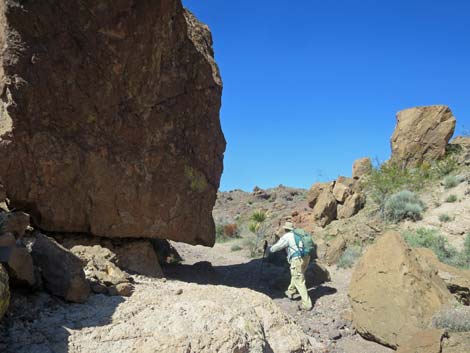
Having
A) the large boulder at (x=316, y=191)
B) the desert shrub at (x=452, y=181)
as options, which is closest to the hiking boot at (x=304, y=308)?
the desert shrub at (x=452, y=181)

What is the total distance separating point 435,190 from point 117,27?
1231 centimetres

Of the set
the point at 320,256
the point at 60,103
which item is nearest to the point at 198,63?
the point at 60,103

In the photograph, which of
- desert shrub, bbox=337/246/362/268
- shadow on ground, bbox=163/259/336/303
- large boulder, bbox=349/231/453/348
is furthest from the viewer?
desert shrub, bbox=337/246/362/268

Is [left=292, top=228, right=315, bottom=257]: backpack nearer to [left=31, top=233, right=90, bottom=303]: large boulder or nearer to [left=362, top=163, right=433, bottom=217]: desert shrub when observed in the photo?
[left=31, top=233, right=90, bottom=303]: large boulder

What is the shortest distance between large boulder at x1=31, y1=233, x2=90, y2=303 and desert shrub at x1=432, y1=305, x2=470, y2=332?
458 cm

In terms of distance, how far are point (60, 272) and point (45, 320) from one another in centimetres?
64

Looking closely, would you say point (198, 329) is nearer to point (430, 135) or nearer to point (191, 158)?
point (191, 158)

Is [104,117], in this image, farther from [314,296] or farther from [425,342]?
[425,342]

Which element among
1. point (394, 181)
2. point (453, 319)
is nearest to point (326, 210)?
point (394, 181)

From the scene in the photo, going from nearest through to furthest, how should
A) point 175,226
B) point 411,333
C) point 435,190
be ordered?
point 411,333 → point 175,226 → point 435,190

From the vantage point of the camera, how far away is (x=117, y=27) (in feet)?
22.1

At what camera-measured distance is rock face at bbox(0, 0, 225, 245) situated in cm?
618

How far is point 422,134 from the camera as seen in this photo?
57.2 ft

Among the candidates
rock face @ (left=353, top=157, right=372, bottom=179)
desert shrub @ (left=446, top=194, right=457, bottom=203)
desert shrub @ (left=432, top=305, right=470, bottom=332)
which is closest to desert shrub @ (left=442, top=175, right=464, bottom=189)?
desert shrub @ (left=446, top=194, right=457, bottom=203)
